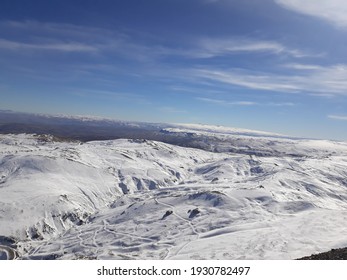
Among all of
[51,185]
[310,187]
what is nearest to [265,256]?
[51,185]

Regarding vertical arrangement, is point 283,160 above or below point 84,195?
above

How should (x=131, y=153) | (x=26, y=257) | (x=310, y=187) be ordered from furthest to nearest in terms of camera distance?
(x=131, y=153)
(x=310, y=187)
(x=26, y=257)

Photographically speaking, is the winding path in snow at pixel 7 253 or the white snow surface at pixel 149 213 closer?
the white snow surface at pixel 149 213

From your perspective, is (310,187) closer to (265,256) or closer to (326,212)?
Answer: (326,212)

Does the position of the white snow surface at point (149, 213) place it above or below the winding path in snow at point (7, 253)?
above

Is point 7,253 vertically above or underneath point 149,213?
underneath

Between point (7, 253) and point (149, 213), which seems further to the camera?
point (149, 213)

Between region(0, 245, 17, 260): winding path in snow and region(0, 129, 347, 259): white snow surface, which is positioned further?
region(0, 245, 17, 260): winding path in snow

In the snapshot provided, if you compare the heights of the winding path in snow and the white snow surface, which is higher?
the white snow surface
